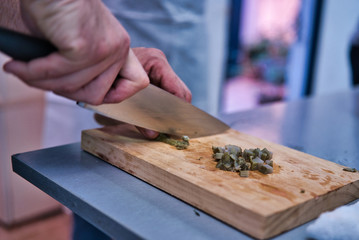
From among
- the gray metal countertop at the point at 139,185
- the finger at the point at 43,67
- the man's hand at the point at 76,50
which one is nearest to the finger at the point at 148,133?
the gray metal countertop at the point at 139,185

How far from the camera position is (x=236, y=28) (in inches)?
259

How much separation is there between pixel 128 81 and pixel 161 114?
215mm

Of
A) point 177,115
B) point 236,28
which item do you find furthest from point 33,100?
point 236,28

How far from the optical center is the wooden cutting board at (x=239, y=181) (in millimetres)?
607

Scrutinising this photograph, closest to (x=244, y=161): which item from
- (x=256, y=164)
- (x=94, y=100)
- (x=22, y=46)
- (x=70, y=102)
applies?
(x=256, y=164)

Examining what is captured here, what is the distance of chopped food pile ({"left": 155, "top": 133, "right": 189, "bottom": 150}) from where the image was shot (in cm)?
87

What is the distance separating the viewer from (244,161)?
74 cm

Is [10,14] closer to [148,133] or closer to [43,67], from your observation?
[43,67]

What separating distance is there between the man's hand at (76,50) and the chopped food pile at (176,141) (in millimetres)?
256

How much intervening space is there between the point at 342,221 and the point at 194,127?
0.47 metres

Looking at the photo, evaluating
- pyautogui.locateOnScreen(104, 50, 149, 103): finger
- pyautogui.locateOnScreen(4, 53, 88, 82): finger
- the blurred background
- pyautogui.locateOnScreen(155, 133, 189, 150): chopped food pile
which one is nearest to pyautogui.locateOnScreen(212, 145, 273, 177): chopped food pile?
pyautogui.locateOnScreen(155, 133, 189, 150): chopped food pile

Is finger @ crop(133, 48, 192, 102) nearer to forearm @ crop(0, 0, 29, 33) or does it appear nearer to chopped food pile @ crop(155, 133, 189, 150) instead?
chopped food pile @ crop(155, 133, 189, 150)

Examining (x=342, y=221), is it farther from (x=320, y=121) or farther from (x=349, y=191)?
(x=320, y=121)

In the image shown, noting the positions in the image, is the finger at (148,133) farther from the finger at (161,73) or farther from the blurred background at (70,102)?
the blurred background at (70,102)
